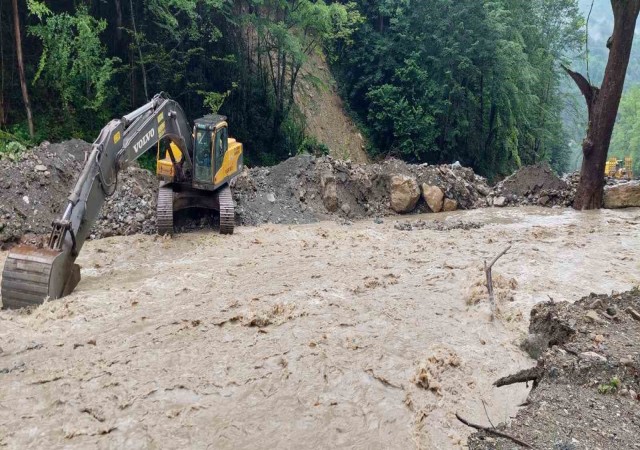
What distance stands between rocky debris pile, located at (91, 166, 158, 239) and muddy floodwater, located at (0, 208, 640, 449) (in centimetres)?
91

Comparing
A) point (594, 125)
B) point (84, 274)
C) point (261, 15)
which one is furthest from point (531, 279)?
point (261, 15)

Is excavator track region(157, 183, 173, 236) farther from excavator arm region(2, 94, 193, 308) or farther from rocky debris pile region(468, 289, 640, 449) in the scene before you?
rocky debris pile region(468, 289, 640, 449)

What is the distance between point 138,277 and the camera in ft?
26.2

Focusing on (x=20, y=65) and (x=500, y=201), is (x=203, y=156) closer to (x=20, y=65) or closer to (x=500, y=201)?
(x=20, y=65)

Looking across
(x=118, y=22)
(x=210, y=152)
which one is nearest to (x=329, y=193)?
(x=210, y=152)

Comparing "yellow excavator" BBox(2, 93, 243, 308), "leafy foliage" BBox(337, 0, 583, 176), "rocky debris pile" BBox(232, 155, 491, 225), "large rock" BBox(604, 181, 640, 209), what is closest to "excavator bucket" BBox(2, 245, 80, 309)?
"yellow excavator" BBox(2, 93, 243, 308)

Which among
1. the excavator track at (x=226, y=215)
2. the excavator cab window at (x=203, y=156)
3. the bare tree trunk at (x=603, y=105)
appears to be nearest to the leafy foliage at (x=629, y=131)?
the bare tree trunk at (x=603, y=105)

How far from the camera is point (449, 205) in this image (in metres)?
15.2

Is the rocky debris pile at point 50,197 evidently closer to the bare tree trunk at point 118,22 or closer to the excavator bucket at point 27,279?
the excavator bucket at point 27,279

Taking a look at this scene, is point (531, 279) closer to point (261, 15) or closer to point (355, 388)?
point (355, 388)

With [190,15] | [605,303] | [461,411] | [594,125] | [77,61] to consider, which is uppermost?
[190,15]

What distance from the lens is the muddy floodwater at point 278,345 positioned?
161 inches

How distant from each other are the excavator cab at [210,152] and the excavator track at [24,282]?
4.87 metres

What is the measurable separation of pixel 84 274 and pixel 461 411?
20.3ft
